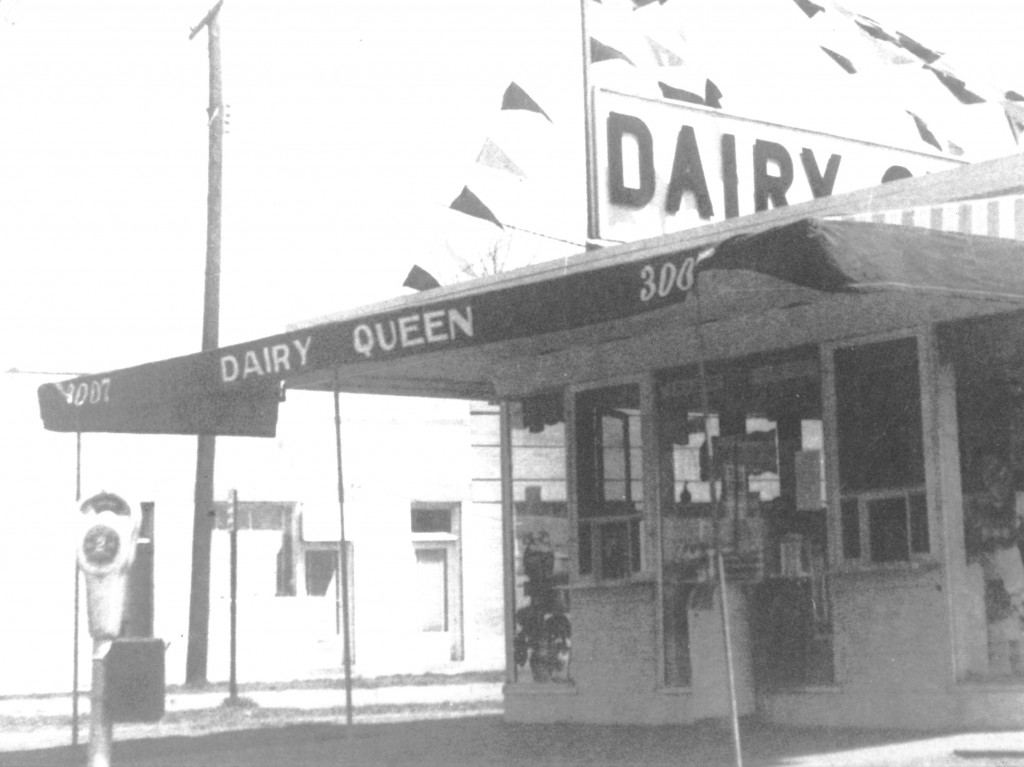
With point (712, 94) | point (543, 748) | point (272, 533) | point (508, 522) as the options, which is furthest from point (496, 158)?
point (543, 748)

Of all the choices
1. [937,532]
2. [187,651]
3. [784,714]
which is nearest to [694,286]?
[937,532]

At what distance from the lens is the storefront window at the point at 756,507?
38.3 ft

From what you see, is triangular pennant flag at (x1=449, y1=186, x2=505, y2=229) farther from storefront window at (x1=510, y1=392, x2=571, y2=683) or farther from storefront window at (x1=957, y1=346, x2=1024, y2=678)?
→ storefront window at (x1=957, y1=346, x2=1024, y2=678)

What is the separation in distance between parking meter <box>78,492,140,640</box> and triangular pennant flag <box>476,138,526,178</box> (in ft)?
69.9

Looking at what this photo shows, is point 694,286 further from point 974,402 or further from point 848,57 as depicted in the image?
point 848,57

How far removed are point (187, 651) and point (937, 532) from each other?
16.9m

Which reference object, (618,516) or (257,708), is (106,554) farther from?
(257,708)

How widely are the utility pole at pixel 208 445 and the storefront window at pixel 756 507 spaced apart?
13.7m

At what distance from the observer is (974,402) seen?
1093cm

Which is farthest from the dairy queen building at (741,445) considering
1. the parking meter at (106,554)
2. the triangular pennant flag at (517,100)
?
the triangular pennant flag at (517,100)

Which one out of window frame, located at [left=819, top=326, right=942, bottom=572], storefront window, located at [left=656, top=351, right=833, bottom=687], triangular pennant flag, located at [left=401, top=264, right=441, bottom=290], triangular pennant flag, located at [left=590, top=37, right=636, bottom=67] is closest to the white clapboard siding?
window frame, located at [left=819, top=326, right=942, bottom=572]

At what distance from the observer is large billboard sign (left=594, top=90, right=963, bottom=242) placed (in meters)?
16.1

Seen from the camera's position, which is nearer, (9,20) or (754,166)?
(754,166)

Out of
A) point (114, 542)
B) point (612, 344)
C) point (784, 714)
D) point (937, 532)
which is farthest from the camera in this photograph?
point (612, 344)
